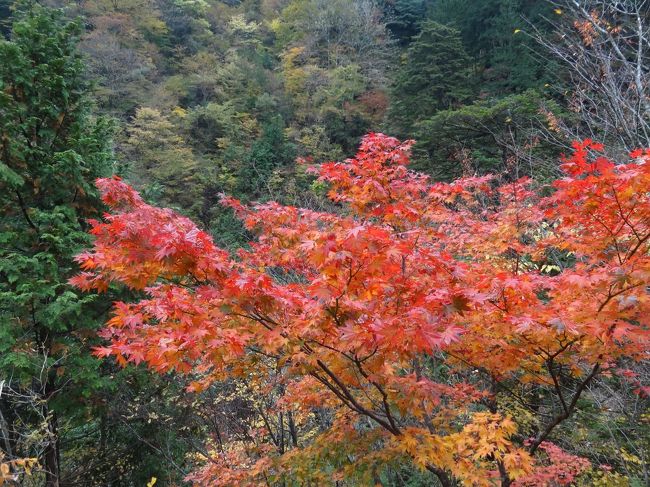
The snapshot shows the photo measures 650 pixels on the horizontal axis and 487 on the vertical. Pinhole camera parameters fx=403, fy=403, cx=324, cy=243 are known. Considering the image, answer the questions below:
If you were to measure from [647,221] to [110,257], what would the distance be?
364cm

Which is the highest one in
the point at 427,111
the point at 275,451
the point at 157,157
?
the point at 427,111

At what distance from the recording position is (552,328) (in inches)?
106

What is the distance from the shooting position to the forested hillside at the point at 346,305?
8.78ft

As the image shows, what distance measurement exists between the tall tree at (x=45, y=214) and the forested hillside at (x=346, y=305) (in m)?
0.04

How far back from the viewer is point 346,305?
2557 millimetres

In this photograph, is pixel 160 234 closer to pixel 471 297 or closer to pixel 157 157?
pixel 471 297

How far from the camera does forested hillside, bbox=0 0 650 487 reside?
2676 mm

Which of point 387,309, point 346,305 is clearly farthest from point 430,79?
point 346,305

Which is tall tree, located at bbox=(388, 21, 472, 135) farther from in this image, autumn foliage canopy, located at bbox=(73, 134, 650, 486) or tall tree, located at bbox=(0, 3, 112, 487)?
autumn foliage canopy, located at bbox=(73, 134, 650, 486)

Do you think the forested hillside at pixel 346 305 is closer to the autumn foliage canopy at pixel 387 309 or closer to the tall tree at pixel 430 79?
the autumn foliage canopy at pixel 387 309

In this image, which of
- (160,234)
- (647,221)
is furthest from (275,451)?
(647,221)

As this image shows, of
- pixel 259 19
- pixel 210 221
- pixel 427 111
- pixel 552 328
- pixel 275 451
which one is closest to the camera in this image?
pixel 552 328

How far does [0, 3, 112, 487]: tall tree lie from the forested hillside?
0.12 feet

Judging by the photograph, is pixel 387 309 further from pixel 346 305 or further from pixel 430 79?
pixel 430 79
